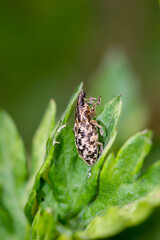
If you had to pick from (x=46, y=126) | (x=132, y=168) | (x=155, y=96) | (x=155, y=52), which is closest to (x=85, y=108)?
(x=46, y=126)

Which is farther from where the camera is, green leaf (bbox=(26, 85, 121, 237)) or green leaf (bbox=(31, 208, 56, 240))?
green leaf (bbox=(26, 85, 121, 237))

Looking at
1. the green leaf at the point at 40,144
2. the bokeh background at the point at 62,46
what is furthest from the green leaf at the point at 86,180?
the bokeh background at the point at 62,46

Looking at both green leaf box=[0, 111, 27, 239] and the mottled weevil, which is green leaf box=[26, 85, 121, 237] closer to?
the mottled weevil

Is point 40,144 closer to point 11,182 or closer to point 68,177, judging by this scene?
point 11,182

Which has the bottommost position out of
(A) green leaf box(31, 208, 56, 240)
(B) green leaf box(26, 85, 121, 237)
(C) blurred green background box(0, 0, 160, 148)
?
(A) green leaf box(31, 208, 56, 240)

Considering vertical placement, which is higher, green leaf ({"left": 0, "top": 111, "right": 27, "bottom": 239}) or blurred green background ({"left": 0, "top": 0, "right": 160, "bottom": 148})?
blurred green background ({"left": 0, "top": 0, "right": 160, "bottom": 148})

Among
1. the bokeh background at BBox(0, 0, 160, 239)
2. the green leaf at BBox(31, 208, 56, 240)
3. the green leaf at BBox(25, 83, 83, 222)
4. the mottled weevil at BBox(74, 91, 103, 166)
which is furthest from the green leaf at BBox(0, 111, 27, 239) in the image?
the bokeh background at BBox(0, 0, 160, 239)

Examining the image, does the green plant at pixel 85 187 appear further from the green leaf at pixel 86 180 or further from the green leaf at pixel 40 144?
the green leaf at pixel 40 144
